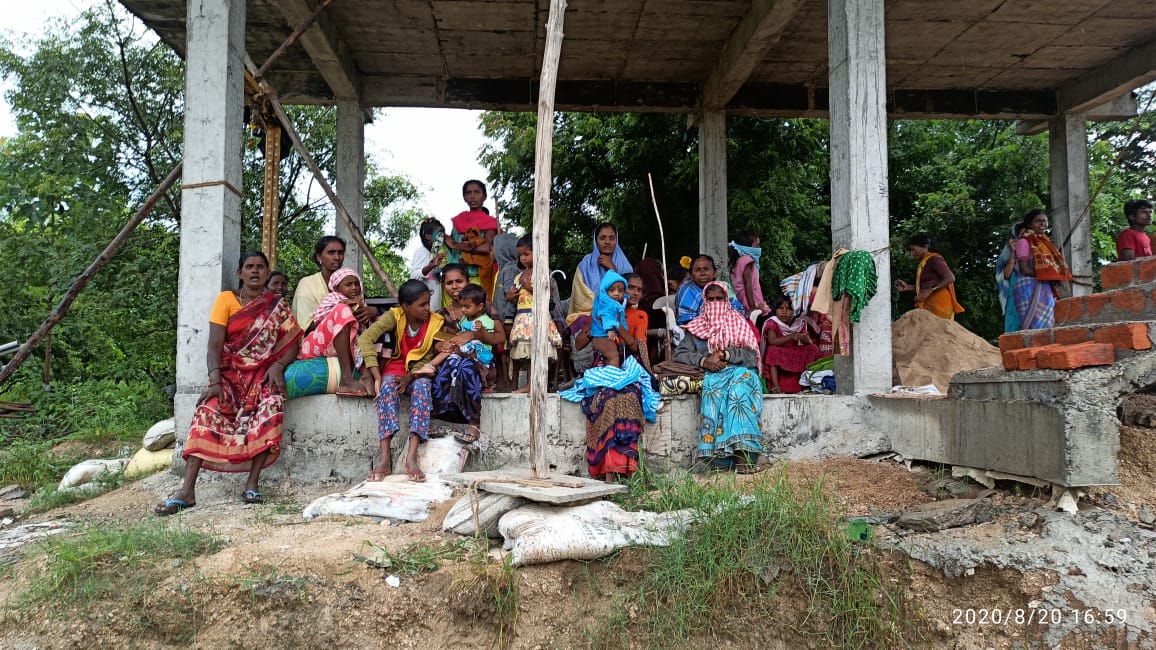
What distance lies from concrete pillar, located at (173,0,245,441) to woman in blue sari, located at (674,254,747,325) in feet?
10.7

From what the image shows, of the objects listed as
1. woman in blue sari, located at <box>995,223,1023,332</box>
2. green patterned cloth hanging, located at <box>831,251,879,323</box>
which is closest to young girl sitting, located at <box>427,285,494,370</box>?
green patterned cloth hanging, located at <box>831,251,879,323</box>

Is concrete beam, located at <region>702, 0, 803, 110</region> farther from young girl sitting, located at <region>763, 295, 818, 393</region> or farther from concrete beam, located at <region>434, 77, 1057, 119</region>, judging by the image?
young girl sitting, located at <region>763, 295, 818, 393</region>

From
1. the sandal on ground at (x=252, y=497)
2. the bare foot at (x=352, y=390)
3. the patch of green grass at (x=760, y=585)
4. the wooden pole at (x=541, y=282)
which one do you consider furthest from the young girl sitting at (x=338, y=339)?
the patch of green grass at (x=760, y=585)

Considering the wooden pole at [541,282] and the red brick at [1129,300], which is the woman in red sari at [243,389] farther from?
the red brick at [1129,300]

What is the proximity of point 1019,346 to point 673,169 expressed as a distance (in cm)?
793

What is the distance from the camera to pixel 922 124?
1380cm

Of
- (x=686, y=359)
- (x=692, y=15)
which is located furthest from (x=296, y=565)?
(x=692, y=15)

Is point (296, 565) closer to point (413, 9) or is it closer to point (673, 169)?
point (413, 9)

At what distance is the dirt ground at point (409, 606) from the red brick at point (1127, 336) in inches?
22.9

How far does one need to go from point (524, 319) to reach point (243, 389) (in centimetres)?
192

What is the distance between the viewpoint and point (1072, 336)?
367 cm

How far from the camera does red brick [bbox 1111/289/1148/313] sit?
3.56 meters

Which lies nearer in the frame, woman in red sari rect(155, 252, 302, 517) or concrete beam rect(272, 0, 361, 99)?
woman in red sari rect(155, 252, 302, 517)

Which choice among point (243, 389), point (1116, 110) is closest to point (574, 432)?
point (243, 389)
